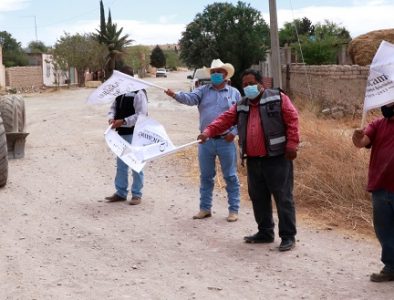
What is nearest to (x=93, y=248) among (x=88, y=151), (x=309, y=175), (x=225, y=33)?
(x=309, y=175)

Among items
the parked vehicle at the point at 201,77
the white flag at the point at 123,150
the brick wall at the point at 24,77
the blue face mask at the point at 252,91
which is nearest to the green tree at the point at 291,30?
the brick wall at the point at 24,77

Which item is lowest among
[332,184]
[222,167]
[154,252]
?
[154,252]

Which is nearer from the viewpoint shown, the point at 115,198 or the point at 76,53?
the point at 115,198

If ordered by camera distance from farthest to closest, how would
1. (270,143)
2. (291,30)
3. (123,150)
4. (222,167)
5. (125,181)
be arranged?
(291,30)
(125,181)
(123,150)
(222,167)
(270,143)

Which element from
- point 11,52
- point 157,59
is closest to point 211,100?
point 11,52

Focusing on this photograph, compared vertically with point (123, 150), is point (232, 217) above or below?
below

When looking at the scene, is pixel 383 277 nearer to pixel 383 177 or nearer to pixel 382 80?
pixel 383 177

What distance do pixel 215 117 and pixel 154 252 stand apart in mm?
1735

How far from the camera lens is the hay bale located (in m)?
18.0

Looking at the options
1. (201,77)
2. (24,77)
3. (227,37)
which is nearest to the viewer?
(201,77)

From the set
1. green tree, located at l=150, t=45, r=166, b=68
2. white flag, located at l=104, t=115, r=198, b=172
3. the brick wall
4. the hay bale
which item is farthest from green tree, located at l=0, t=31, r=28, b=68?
white flag, located at l=104, t=115, r=198, b=172

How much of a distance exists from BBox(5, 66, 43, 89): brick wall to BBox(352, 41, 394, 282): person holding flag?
4845 centimetres

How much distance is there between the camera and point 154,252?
235 inches

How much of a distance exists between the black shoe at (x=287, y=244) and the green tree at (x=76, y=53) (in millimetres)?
46130
